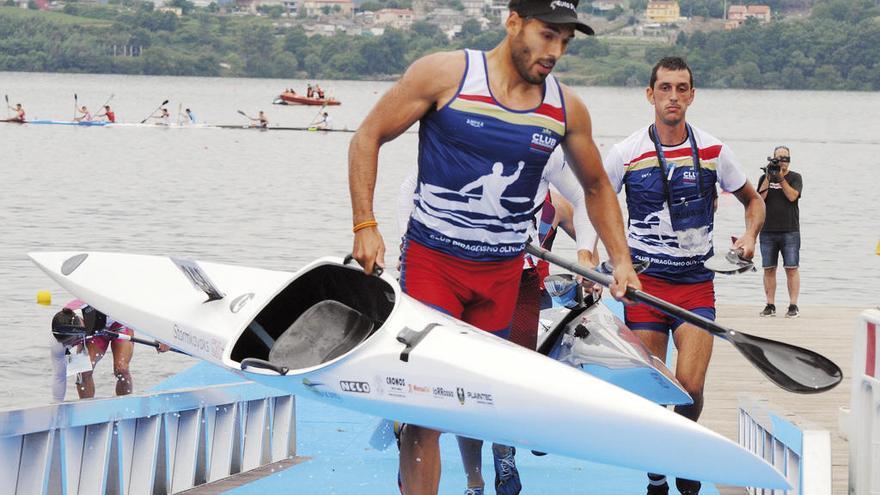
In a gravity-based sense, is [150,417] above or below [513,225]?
below

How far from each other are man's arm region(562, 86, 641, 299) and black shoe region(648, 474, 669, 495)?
1.35 metres

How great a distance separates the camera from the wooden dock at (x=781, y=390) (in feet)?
34.3

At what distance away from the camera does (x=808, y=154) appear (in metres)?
78.8

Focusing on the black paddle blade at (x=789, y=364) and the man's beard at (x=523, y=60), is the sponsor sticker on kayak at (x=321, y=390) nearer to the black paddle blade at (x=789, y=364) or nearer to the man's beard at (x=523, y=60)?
the man's beard at (x=523, y=60)

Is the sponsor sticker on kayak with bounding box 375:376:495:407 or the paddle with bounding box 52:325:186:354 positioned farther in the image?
the paddle with bounding box 52:325:186:354

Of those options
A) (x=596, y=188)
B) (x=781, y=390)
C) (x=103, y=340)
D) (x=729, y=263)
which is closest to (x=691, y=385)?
(x=729, y=263)

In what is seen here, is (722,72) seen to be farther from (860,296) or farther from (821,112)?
(860,296)

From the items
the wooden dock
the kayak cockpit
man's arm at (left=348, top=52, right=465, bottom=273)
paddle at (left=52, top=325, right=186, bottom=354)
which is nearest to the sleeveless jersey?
the wooden dock

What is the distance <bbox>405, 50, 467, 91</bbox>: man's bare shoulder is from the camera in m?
6.32

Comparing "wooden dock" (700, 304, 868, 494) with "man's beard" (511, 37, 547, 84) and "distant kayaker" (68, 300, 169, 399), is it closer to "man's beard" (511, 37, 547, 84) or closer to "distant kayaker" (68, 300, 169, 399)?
"man's beard" (511, 37, 547, 84)

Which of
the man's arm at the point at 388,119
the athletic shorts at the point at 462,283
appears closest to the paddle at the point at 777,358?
the athletic shorts at the point at 462,283

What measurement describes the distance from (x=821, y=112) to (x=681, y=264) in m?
148

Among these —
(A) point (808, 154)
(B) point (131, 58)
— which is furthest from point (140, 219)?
(B) point (131, 58)

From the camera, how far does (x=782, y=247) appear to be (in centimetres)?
1783
